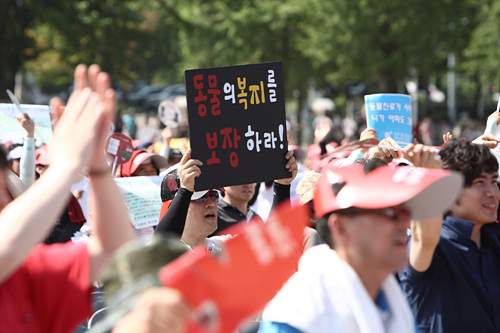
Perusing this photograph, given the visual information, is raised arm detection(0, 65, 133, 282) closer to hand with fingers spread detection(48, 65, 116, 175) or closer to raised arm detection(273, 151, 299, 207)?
hand with fingers spread detection(48, 65, 116, 175)

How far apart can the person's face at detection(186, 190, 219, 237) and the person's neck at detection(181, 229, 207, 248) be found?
3 centimetres

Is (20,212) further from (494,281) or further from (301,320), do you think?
(494,281)

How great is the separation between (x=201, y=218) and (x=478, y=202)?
1649mm

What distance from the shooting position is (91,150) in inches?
79.4

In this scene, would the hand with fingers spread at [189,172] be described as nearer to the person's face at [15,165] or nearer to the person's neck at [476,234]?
the person's neck at [476,234]

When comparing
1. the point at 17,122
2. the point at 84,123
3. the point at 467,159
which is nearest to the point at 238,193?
the point at 17,122

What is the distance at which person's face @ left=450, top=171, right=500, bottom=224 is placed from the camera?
3535 mm

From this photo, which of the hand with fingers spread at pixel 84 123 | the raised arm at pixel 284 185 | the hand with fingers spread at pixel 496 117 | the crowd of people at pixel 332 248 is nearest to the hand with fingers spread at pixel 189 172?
the raised arm at pixel 284 185

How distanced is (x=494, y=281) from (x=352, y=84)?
36652 millimetres

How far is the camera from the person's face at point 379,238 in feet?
8.16

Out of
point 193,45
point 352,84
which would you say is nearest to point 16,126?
point 193,45

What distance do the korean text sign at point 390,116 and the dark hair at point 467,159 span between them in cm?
301

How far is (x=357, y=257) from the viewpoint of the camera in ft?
8.32

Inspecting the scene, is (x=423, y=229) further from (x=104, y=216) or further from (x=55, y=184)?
(x=55, y=184)
